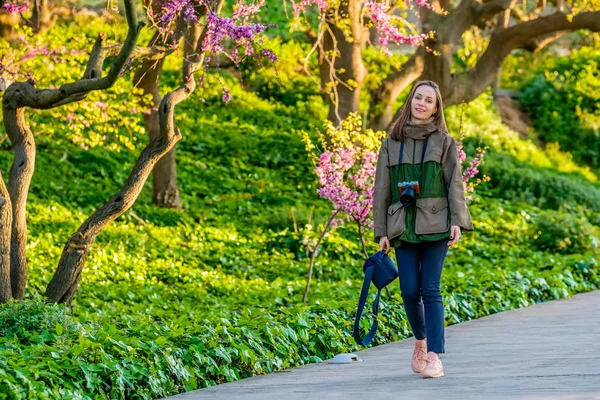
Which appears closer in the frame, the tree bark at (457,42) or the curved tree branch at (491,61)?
the tree bark at (457,42)

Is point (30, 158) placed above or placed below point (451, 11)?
below

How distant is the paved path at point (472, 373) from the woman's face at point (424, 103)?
1673 mm

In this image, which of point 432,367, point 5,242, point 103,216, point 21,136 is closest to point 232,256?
point 103,216

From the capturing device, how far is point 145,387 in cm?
614

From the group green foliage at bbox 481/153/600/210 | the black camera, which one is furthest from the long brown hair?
green foliage at bbox 481/153/600/210

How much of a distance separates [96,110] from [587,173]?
53.4 ft

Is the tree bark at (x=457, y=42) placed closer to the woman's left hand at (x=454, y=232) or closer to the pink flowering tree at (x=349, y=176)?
the pink flowering tree at (x=349, y=176)

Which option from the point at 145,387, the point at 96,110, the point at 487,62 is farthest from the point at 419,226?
the point at 487,62

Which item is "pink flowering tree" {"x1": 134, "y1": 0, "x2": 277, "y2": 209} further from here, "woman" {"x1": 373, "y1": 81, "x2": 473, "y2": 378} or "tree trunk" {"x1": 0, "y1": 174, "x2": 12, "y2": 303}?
"woman" {"x1": 373, "y1": 81, "x2": 473, "y2": 378}

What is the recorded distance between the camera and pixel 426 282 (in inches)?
249

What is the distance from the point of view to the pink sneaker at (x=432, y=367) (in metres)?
6.27

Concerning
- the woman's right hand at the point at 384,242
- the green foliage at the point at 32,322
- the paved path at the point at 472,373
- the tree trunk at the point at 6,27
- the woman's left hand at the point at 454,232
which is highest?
the tree trunk at the point at 6,27

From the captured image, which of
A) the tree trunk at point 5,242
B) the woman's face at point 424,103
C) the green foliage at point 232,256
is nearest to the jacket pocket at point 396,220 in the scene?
the woman's face at point 424,103

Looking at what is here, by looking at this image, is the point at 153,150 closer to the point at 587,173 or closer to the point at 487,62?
the point at 487,62
